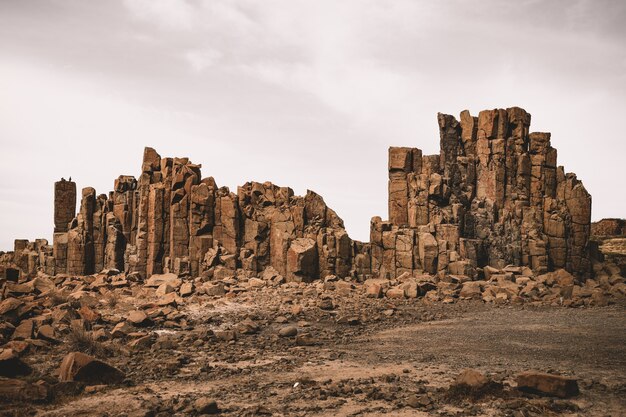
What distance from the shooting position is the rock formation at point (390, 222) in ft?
112

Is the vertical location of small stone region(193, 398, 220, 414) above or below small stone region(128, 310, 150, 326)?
below

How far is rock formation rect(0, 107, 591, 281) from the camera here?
34188 millimetres

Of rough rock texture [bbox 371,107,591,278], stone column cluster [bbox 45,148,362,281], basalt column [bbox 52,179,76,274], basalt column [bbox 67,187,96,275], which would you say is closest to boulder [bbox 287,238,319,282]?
stone column cluster [bbox 45,148,362,281]

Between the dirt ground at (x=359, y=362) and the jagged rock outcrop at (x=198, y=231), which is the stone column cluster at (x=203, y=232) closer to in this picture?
the jagged rock outcrop at (x=198, y=231)

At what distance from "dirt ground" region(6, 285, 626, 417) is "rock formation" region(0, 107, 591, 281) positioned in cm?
888

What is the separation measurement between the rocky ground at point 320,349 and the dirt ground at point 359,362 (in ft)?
0.18

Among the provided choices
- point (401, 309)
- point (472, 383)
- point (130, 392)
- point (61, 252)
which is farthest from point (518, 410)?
point (61, 252)

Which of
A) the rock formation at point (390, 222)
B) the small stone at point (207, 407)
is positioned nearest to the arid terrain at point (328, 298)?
the small stone at point (207, 407)

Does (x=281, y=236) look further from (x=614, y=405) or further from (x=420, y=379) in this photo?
(x=614, y=405)

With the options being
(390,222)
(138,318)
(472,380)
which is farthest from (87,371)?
(390,222)

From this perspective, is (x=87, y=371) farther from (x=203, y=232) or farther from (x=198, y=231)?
(x=203, y=232)

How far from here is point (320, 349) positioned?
17.1m

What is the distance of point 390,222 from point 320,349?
1991 centimetres

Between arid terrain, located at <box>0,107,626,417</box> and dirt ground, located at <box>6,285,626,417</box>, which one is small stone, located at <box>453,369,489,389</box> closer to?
arid terrain, located at <box>0,107,626,417</box>
